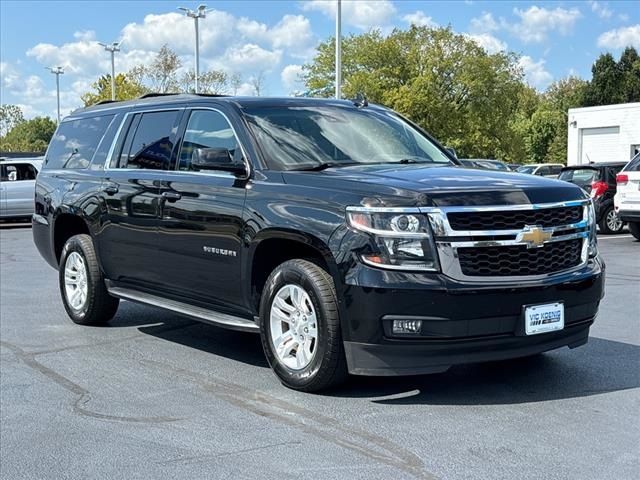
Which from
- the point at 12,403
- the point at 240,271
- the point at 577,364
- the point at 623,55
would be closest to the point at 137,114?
the point at 240,271

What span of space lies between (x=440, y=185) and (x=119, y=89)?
51.6 meters

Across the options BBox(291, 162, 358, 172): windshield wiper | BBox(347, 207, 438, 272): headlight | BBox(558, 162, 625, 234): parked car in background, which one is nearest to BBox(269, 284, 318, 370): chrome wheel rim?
BBox(347, 207, 438, 272): headlight

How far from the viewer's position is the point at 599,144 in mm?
43219

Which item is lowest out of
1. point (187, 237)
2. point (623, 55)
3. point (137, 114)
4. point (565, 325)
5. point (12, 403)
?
point (12, 403)

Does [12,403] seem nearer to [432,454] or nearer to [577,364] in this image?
[432,454]

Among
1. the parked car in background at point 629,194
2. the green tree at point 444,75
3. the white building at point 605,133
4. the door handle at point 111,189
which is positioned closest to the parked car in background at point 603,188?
the parked car in background at point 629,194

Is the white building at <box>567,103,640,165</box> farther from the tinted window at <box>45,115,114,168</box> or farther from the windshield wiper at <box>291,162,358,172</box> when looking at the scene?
the windshield wiper at <box>291,162,358,172</box>

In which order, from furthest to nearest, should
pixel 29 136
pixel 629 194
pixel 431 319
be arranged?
pixel 29 136
pixel 629 194
pixel 431 319

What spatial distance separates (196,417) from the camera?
4738mm

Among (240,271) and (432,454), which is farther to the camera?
(240,271)

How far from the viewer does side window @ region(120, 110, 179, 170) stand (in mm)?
6562

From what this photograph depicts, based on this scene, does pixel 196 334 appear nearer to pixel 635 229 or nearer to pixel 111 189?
pixel 111 189

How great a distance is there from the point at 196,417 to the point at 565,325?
2.35 metres

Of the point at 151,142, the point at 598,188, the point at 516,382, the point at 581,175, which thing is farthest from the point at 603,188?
the point at 516,382
